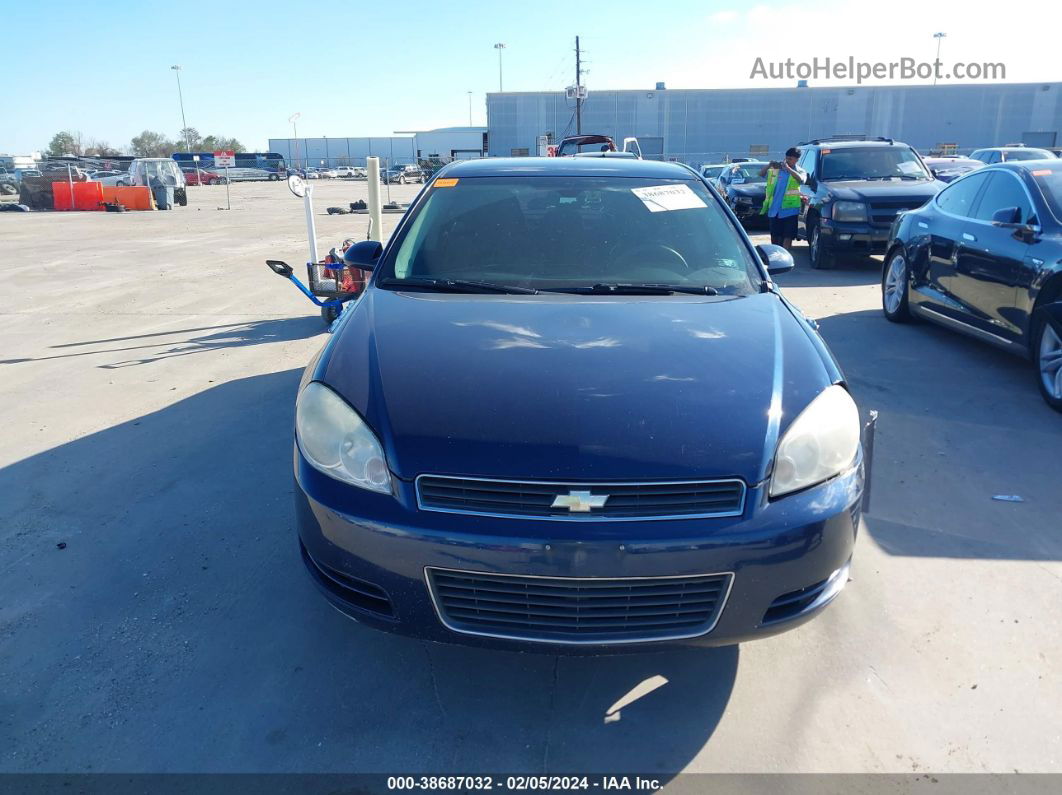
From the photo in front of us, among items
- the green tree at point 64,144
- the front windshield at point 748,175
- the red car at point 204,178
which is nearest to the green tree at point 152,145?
the green tree at point 64,144

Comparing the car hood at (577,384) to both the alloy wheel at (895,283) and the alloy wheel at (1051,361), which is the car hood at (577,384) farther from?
the alloy wheel at (895,283)

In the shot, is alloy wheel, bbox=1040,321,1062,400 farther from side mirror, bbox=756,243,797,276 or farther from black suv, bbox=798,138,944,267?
black suv, bbox=798,138,944,267

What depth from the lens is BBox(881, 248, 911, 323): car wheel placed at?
753cm

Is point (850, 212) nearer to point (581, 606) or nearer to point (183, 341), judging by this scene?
point (183, 341)

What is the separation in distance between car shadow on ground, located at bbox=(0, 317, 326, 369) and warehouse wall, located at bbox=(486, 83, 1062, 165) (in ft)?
197

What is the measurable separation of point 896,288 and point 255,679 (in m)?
7.03

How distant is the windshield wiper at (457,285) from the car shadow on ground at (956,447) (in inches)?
78.7

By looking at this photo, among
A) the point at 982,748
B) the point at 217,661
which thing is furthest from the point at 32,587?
the point at 982,748

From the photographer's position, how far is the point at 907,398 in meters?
5.50

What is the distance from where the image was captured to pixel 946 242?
21.9ft

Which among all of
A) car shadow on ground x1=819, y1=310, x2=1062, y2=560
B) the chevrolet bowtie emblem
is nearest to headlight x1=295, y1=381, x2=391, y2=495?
the chevrolet bowtie emblem

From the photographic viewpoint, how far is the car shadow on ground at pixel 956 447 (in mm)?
3641

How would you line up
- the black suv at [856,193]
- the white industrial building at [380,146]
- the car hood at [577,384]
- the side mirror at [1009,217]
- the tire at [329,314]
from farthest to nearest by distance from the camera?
the white industrial building at [380,146]
the black suv at [856,193]
the tire at [329,314]
the side mirror at [1009,217]
the car hood at [577,384]

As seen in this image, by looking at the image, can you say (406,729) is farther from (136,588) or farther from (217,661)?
(136,588)
